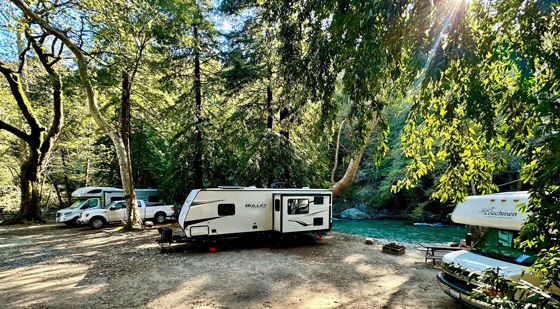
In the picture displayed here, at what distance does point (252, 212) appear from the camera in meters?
9.66

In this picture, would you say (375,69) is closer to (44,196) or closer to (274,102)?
(274,102)

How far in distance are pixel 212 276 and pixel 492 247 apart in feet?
20.9

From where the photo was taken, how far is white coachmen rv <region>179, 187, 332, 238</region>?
8.91m

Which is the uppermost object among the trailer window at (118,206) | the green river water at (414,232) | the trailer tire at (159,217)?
the trailer window at (118,206)

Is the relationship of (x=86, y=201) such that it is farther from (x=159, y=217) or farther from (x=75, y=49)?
(x=75, y=49)

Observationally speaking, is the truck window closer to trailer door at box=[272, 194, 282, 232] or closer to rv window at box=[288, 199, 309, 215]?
trailer door at box=[272, 194, 282, 232]

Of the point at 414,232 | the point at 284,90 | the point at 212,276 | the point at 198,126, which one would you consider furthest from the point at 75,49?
the point at 414,232

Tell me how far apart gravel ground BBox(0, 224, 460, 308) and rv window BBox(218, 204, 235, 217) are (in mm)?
1351

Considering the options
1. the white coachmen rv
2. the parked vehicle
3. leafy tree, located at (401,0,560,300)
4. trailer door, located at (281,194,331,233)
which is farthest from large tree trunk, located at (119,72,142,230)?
leafy tree, located at (401,0,560,300)

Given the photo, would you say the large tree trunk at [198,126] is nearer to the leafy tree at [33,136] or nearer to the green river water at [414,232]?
the leafy tree at [33,136]

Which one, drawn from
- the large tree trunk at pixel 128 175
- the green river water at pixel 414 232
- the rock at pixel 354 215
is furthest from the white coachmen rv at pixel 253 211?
the rock at pixel 354 215

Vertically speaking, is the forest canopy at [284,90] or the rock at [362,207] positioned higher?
the forest canopy at [284,90]

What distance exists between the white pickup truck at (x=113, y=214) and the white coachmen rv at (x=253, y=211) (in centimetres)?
708

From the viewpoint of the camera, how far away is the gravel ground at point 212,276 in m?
5.26
